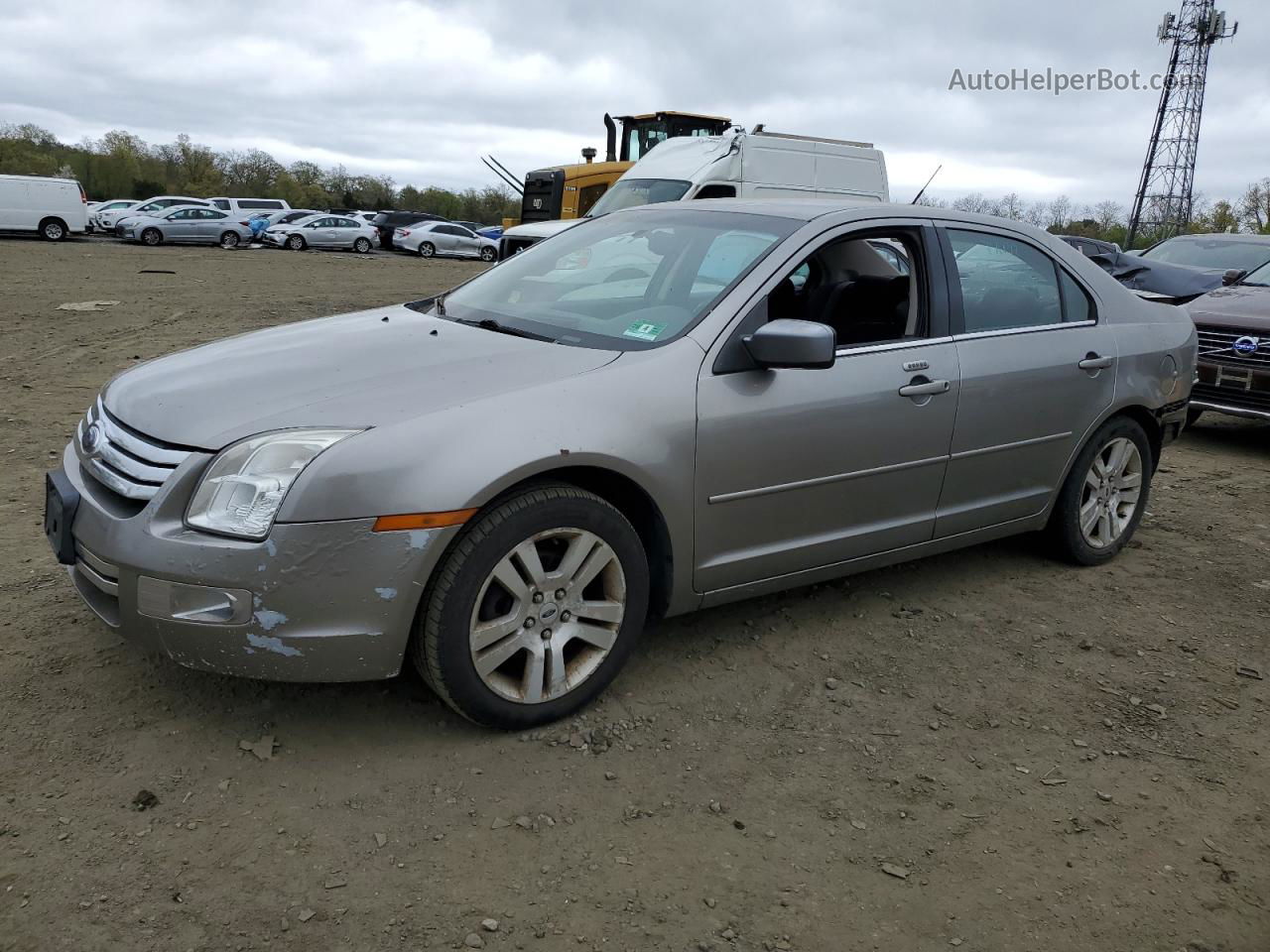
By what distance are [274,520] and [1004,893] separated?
6.77 feet

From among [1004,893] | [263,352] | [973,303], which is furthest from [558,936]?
[973,303]

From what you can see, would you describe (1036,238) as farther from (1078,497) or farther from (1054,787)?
(1054,787)

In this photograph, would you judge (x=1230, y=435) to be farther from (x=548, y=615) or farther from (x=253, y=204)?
(x=253, y=204)

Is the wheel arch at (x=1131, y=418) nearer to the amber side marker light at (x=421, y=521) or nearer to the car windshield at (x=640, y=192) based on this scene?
the amber side marker light at (x=421, y=521)

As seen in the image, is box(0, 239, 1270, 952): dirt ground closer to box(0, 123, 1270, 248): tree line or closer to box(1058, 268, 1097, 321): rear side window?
box(1058, 268, 1097, 321): rear side window

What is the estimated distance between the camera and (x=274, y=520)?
9.13 ft

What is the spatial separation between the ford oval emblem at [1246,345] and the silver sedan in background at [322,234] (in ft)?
98.7

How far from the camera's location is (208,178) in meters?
80.1

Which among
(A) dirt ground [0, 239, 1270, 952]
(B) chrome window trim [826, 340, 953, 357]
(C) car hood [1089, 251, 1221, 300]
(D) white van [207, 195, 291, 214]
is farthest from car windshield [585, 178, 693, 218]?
(D) white van [207, 195, 291, 214]

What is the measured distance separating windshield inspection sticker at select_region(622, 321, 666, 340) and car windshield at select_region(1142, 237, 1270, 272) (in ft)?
→ 32.7

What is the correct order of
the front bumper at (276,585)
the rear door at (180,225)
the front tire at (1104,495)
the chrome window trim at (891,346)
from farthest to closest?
the rear door at (180,225) < the front tire at (1104,495) < the chrome window trim at (891,346) < the front bumper at (276,585)

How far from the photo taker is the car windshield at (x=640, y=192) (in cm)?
1338

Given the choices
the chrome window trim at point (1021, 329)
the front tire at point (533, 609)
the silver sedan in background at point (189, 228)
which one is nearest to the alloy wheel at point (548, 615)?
the front tire at point (533, 609)

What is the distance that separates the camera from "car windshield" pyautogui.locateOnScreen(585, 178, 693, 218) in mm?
13383
